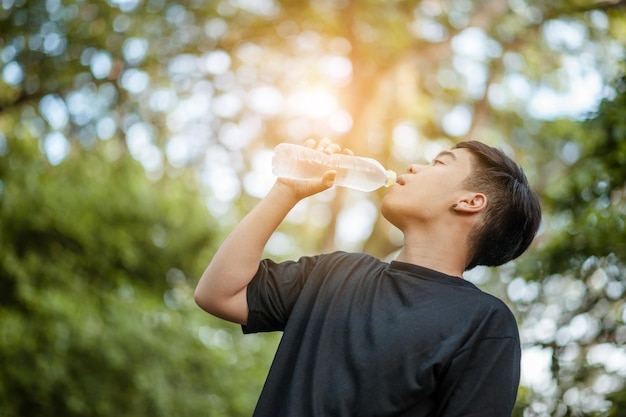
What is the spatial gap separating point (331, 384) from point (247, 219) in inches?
19.5

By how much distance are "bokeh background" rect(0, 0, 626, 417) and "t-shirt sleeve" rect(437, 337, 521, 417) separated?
651 cm

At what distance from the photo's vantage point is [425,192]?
2.18 metres

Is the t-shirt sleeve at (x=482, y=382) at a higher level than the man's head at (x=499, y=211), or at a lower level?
lower

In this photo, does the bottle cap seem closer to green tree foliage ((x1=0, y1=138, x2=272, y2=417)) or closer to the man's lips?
the man's lips

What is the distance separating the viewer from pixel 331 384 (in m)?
1.93

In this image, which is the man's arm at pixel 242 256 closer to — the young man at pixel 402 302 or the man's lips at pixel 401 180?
the young man at pixel 402 302

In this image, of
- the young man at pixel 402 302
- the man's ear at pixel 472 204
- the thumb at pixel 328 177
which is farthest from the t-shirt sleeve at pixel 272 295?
the man's ear at pixel 472 204

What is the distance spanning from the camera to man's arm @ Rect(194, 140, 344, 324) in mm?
2109

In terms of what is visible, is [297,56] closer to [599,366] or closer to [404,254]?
[599,366]

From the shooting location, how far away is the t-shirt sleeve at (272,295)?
2.13 m

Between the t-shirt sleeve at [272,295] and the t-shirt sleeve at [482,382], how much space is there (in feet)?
1.57

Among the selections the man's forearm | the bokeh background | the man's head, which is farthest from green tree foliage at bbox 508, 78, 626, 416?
the bokeh background

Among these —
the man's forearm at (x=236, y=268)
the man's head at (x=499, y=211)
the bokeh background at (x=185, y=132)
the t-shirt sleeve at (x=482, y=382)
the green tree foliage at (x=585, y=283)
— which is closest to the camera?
the t-shirt sleeve at (x=482, y=382)

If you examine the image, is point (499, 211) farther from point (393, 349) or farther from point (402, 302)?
point (393, 349)
